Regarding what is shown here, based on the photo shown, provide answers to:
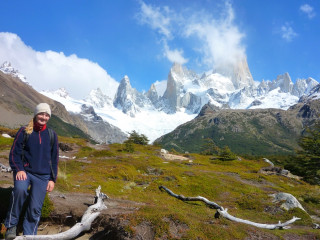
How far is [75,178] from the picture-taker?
2198 cm

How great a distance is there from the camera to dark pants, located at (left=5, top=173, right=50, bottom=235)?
7.54 m

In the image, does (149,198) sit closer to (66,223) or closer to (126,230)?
(66,223)

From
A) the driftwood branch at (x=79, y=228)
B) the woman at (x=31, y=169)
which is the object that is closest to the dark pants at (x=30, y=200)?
the woman at (x=31, y=169)

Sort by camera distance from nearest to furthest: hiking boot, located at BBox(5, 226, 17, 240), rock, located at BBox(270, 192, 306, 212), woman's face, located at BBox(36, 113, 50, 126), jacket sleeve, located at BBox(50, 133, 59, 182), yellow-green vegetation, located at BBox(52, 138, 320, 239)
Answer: hiking boot, located at BBox(5, 226, 17, 240) → woman's face, located at BBox(36, 113, 50, 126) → jacket sleeve, located at BBox(50, 133, 59, 182) → yellow-green vegetation, located at BBox(52, 138, 320, 239) → rock, located at BBox(270, 192, 306, 212)

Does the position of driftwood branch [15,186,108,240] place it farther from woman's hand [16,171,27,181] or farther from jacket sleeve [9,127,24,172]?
jacket sleeve [9,127,24,172]

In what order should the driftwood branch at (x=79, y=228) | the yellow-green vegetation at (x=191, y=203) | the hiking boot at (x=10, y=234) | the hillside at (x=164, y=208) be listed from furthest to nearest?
1. the yellow-green vegetation at (x=191, y=203)
2. the hillside at (x=164, y=208)
3. the driftwood branch at (x=79, y=228)
4. the hiking boot at (x=10, y=234)

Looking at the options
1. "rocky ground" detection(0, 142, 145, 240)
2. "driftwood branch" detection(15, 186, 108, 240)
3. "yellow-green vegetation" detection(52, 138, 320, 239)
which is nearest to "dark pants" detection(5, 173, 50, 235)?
"driftwood branch" detection(15, 186, 108, 240)

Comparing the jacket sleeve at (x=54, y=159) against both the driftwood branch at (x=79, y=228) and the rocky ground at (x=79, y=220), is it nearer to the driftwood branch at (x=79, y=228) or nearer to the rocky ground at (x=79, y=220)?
the driftwood branch at (x=79, y=228)

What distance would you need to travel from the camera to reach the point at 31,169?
7.84m

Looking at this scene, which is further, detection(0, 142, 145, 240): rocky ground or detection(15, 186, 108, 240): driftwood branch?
detection(0, 142, 145, 240): rocky ground

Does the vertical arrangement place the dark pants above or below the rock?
below

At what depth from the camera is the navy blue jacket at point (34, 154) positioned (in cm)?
764

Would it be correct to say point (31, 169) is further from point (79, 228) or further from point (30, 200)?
point (79, 228)

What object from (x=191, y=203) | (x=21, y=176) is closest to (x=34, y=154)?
(x=21, y=176)
